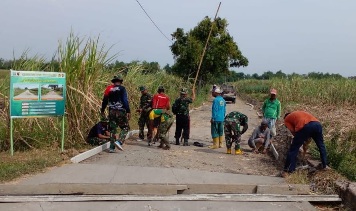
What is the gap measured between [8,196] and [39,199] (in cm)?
46

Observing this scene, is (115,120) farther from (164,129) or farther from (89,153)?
→ (164,129)

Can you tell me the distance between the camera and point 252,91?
5853cm

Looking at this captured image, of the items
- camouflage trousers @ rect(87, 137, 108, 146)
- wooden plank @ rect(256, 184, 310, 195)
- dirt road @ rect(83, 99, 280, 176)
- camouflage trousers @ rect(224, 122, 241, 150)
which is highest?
camouflage trousers @ rect(224, 122, 241, 150)

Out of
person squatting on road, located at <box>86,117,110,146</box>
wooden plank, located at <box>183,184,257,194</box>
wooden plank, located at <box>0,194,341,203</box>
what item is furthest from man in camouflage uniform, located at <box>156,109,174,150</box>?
wooden plank, located at <box>0,194,341,203</box>

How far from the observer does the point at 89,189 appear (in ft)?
21.0

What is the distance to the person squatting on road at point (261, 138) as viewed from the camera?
1153 centimetres

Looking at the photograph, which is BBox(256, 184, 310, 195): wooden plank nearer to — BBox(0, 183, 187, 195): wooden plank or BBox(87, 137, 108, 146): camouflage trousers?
BBox(0, 183, 187, 195): wooden plank

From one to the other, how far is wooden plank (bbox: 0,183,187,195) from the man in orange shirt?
9.10 feet

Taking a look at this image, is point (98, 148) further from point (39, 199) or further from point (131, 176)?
point (39, 199)

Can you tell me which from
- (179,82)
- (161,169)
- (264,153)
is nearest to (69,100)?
(161,169)

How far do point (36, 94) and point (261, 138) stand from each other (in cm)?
602

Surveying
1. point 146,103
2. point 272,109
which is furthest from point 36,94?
point 272,109

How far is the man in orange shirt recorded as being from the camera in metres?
8.02

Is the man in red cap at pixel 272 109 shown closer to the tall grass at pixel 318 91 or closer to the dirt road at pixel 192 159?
the dirt road at pixel 192 159
